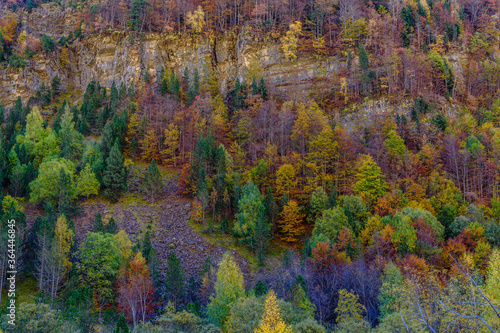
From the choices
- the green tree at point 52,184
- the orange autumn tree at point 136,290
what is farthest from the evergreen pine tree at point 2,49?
the orange autumn tree at point 136,290

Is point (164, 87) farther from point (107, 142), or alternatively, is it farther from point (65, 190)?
point (65, 190)

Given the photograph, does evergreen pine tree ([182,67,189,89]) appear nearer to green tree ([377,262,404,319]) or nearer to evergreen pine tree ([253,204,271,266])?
evergreen pine tree ([253,204,271,266])

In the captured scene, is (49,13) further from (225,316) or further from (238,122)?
(225,316)

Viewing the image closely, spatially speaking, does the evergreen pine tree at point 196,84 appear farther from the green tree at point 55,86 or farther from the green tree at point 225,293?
the green tree at point 225,293

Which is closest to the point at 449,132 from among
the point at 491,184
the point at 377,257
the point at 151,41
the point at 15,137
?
the point at 491,184

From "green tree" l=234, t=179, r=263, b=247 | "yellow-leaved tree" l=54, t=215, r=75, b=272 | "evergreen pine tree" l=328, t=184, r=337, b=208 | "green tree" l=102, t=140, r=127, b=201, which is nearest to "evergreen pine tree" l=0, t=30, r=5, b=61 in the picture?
"green tree" l=102, t=140, r=127, b=201

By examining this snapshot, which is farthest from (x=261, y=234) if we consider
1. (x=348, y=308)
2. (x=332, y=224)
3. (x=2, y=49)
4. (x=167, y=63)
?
(x=2, y=49)

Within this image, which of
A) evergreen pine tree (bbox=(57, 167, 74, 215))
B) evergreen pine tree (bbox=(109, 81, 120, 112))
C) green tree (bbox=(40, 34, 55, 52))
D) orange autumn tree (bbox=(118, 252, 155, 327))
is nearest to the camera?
orange autumn tree (bbox=(118, 252, 155, 327))
